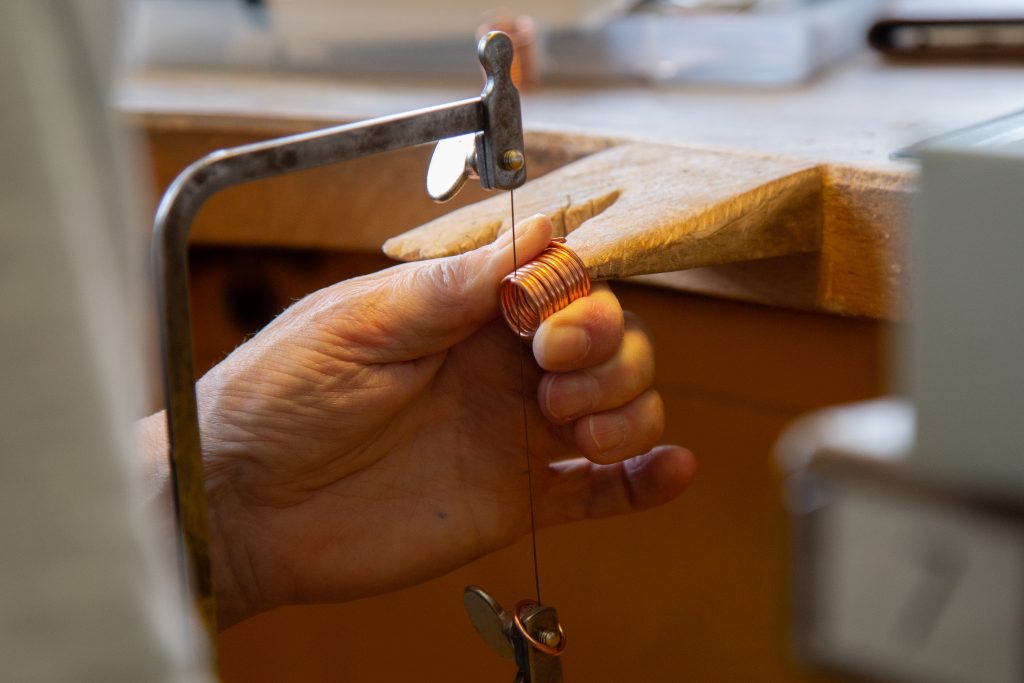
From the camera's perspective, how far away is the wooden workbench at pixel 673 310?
69 cm

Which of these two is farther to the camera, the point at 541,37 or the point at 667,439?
the point at 541,37

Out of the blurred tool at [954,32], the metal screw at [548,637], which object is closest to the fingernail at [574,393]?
the metal screw at [548,637]

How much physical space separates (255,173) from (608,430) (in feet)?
0.83

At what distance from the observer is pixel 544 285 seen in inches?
20.3

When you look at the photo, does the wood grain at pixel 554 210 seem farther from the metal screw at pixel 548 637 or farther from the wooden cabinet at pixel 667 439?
the metal screw at pixel 548 637

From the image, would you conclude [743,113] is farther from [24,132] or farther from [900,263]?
[24,132]

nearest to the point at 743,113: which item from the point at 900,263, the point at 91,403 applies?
the point at 900,263

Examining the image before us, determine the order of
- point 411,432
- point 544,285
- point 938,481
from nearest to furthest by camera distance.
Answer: point 938,481 → point 544,285 → point 411,432

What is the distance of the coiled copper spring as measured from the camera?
20.3 inches

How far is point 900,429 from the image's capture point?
28 centimetres

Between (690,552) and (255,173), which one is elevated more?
(255,173)

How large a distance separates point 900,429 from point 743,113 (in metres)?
0.65

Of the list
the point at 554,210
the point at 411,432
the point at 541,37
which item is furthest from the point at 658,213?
the point at 541,37

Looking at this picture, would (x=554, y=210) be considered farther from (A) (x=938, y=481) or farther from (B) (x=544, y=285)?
(A) (x=938, y=481)
